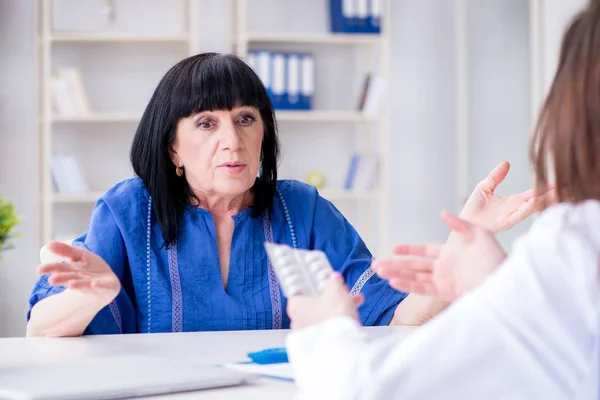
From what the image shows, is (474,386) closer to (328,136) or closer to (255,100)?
(255,100)

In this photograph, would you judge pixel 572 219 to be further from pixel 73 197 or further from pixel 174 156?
pixel 73 197

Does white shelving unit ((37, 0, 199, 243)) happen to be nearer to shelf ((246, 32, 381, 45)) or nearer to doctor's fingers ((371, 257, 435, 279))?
shelf ((246, 32, 381, 45))

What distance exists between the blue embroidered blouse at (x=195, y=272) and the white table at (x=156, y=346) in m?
0.19

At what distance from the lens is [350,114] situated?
4.66 m

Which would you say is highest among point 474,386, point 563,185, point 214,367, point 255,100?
point 255,100

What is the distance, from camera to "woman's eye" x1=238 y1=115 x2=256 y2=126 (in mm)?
2096

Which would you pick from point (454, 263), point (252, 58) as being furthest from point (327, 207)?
point (252, 58)

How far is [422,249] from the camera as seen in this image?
118 centimetres

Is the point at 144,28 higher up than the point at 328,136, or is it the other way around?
the point at 144,28

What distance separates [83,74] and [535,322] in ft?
14.1

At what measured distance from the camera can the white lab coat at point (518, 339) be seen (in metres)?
0.78

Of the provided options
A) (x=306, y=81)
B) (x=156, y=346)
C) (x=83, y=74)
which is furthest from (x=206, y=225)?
(x=83, y=74)

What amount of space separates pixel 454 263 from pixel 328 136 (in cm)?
385

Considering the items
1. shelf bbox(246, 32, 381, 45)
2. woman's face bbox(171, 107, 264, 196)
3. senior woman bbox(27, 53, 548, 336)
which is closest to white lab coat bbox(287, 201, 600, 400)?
senior woman bbox(27, 53, 548, 336)
